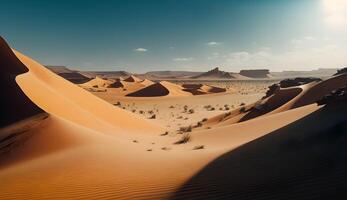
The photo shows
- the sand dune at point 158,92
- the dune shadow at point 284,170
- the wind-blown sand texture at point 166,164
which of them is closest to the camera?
the dune shadow at point 284,170

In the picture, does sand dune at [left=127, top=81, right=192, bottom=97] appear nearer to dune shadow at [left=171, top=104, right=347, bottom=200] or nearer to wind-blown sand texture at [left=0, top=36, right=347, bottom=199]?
wind-blown sand texture at [left=0, top=36, right=347, bottom=199]

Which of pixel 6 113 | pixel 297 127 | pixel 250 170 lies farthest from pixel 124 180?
pixel 6 113

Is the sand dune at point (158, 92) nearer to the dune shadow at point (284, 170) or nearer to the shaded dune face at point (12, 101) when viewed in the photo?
the shaded dune face at point (12, 101)

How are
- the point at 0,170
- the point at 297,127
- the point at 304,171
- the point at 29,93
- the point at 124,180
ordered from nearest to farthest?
the point at 304,171, the point at 124,180, the point at 0,170, the point at 297,127, the point at 29,93

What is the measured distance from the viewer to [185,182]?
6113 millimetres

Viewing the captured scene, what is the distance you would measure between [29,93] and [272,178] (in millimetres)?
10985

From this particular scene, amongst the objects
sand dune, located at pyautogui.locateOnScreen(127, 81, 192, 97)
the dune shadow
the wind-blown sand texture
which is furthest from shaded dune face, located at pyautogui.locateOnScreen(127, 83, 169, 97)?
the dune shadow

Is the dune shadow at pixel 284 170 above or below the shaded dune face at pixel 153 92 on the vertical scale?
above

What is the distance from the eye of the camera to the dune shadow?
5.05 meters

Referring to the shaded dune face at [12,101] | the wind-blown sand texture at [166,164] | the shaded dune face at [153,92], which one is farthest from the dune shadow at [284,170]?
the shaded dune face at [153,92]

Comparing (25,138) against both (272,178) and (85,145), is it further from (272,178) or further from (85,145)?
(272,178)

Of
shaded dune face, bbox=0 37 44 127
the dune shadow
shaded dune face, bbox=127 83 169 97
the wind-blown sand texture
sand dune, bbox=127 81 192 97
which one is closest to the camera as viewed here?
the dune shadow

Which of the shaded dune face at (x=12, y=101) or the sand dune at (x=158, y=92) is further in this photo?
the sand dune at (x=158, y=92)

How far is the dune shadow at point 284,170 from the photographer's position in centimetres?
505
